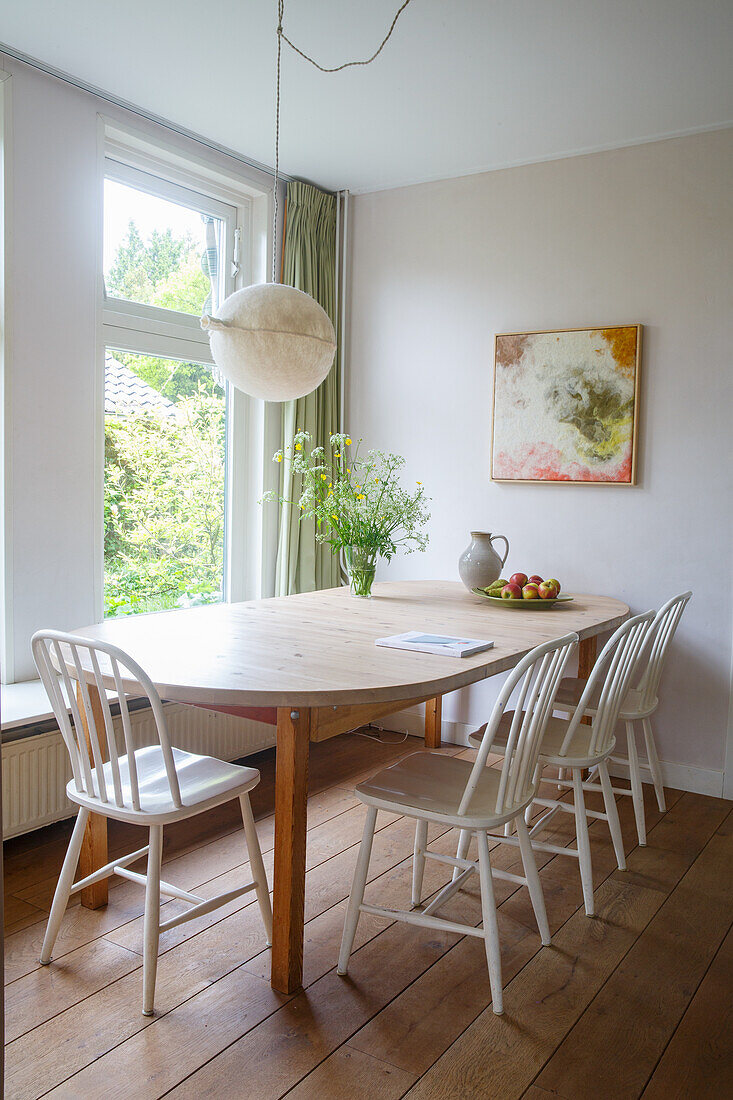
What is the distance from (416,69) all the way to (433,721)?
2.69 metres

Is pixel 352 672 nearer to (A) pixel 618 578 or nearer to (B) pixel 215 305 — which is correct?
(A) pixel 618 578

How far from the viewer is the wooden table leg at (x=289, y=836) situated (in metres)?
1.98

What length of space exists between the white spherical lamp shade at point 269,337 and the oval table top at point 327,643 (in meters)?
0.70

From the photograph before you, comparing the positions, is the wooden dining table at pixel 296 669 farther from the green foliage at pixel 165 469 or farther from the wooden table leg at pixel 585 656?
the green foliage at pixel 165 469

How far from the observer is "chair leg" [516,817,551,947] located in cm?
218

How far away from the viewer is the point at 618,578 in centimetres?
367

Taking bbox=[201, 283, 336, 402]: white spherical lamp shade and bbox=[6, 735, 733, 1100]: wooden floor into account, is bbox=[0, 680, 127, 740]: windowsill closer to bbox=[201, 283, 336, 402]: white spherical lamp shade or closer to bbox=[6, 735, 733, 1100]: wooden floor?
Answer: bbox=[6, 735, 733, 1100]: wooden floor

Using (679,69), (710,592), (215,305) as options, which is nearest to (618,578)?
(710,592)

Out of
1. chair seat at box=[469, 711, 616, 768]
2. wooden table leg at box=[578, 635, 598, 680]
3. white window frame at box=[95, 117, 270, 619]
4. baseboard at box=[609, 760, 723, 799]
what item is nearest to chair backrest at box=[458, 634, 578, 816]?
chair seat at box=[469, 711, 616, 768]

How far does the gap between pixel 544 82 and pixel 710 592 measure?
2.00 m

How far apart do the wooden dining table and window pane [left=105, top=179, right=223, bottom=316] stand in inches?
56.3

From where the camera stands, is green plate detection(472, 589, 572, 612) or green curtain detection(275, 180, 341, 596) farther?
green curtain detection(275, 180, 341, 596)

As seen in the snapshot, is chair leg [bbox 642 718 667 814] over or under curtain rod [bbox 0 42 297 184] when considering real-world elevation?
under

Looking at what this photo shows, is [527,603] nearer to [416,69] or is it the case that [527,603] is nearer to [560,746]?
[560,746]
